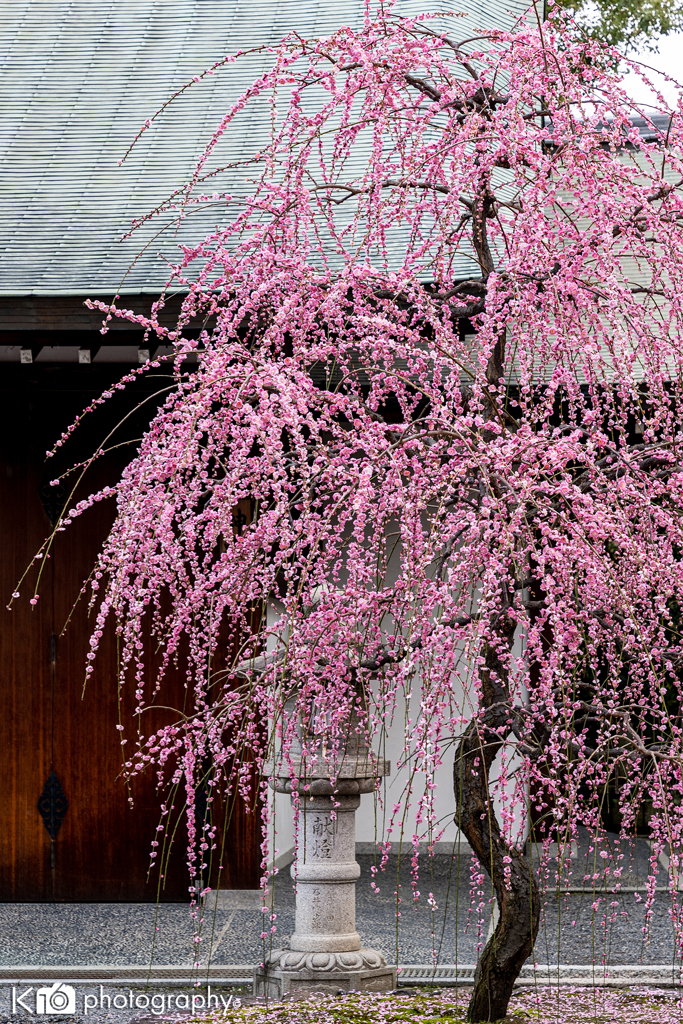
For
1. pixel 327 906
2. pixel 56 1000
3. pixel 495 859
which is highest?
pixel 495 859

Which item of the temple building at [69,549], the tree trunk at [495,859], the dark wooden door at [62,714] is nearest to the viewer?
the tree trunk at [495,859]

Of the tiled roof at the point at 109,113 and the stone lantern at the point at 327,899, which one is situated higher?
the tiled roof at the point at 109,113

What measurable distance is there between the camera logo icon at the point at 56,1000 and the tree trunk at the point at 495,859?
1611mm

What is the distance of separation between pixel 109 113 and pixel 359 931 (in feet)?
18.2

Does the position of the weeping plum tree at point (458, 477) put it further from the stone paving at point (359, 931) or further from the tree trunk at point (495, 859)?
the stone paving at point (359, 931)

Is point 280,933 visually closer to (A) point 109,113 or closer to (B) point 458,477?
(B) point 458,477

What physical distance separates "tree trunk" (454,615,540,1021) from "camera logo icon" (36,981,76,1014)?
63.4 inches

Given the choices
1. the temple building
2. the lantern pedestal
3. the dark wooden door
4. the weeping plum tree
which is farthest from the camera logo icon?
the dark wooden door

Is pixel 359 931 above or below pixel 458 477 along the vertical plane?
below

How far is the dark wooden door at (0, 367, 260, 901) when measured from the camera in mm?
5891

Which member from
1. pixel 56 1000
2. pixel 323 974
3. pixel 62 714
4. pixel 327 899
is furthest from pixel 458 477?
pixel 62 714

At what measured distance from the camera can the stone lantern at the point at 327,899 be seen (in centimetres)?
390

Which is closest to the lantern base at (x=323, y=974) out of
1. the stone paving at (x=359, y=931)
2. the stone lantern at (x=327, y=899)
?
the stone lantern at (x=327, y=899)

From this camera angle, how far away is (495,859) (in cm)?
343
